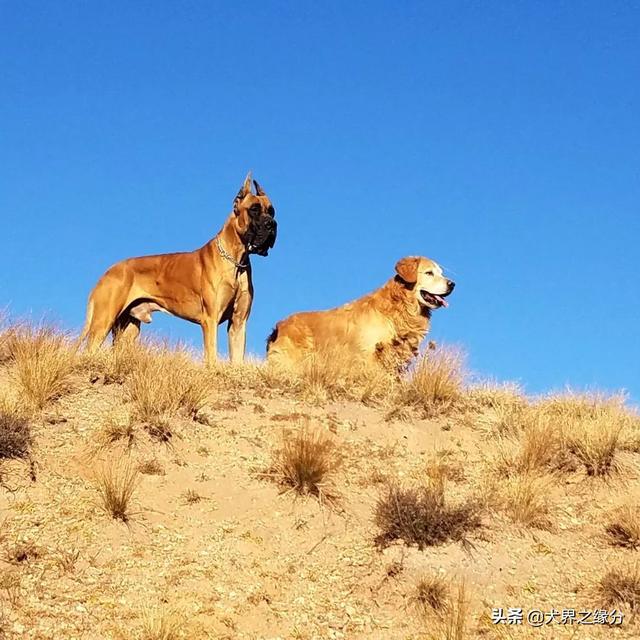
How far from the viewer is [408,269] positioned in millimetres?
14570

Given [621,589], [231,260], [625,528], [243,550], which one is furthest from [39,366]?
[621,589]

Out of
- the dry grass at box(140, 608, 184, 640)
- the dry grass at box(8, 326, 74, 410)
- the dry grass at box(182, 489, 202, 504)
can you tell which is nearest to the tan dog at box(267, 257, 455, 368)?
the dry grass at box(8, 326, 74, 410)

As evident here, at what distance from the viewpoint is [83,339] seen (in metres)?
14.4

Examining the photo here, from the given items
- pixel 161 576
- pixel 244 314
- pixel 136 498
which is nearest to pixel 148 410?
pixel 136 498

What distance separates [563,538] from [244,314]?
6.47 m

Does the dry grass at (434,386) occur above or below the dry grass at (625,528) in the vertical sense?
above

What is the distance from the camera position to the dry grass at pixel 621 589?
8.26 meters

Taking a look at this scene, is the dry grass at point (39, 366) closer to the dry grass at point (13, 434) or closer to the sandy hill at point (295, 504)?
the sandy hill at point (295, 504)

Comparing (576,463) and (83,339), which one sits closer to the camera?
(576,463)

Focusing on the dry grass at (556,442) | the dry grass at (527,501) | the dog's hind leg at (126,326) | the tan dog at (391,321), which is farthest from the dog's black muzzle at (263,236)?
the dry grass at (527,501)

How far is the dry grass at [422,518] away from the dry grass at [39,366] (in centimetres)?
400

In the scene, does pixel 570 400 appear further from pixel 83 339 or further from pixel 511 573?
pixel 83 339

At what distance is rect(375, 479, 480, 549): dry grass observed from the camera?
896cm

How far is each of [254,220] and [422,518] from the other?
6647 millimetres
